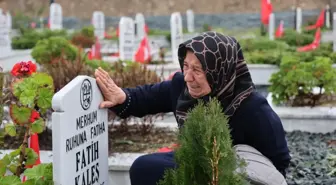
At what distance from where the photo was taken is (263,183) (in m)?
2.71

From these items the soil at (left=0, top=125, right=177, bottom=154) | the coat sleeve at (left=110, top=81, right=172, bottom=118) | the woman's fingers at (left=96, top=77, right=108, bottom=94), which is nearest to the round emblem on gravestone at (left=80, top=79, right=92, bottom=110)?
the woman's fingers at (left=96, top=77, right=108, bottom=94)

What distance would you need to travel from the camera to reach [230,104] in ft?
9.70

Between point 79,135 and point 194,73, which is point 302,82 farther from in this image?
point 79,135

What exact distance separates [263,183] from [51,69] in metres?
3.35

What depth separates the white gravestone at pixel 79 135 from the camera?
275cm

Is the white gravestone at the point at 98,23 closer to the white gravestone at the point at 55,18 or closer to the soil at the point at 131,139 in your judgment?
the white gravestone at the point at 55,18

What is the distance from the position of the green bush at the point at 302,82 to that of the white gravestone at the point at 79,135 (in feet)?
12.7

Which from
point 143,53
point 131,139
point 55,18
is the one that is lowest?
point 131,139

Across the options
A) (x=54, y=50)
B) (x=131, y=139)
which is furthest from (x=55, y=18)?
(x=131, y=139)

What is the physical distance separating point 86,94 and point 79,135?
0.66ft

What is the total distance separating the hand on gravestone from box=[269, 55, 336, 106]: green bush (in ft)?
12.4

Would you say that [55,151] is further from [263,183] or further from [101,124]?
[263,183]

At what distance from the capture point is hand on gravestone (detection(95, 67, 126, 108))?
10.6 ft

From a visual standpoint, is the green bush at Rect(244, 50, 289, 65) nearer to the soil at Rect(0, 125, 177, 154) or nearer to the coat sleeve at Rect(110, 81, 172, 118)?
the soil at Rect(0, 125, 177, 154)
